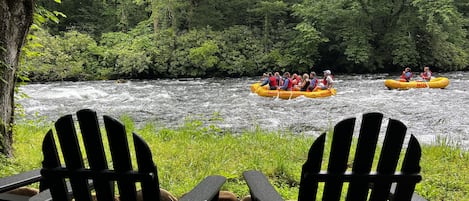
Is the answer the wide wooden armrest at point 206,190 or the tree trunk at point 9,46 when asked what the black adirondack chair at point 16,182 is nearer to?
the wide wooden armrest at point 206,190

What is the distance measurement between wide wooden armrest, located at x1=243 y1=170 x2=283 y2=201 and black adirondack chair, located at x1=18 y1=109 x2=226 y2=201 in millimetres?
467

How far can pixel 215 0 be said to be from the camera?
88.5 feet

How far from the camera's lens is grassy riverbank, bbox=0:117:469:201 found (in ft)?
12.4

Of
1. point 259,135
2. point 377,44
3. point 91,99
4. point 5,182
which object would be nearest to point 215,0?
point 377,44

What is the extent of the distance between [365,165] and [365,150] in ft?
0.20

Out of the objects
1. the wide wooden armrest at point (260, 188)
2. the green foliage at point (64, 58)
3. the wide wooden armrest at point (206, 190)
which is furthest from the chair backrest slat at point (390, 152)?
the green foliage at point (64, 58)

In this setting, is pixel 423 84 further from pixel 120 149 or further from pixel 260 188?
pixel 120 149

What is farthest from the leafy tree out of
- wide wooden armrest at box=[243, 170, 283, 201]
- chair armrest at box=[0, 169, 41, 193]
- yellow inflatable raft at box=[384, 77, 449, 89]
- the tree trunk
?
chair armrest at box=[0, 169, 41, 193]

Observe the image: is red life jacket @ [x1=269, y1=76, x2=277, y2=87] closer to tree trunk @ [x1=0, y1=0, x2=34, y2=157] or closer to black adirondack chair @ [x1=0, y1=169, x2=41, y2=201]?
tree trunk @ [x1=0, y1=0, x2=34, y2=157]

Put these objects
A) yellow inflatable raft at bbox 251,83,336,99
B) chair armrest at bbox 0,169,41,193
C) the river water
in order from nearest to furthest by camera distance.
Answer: chair armrest at bbox 0,169,41,193
the river water
yellow inflatable raft at bbox 251,83,336,99

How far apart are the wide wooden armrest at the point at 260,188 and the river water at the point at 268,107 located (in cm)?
638

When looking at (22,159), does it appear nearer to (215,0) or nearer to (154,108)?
(154,108)

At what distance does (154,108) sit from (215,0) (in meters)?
16.4

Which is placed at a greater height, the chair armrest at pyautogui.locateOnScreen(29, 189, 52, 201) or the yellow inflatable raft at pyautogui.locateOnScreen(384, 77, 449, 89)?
the chair armrest at pyautogui.locateOnScreen(29, 189, 52, 201)
